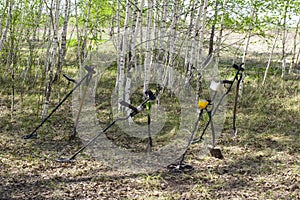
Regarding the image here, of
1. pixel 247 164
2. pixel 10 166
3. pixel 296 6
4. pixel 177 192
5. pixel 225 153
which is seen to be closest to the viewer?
pixel 177 192

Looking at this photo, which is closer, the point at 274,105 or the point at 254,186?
the point at 254,186

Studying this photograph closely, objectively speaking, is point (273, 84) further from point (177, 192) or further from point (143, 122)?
point (177, 192)

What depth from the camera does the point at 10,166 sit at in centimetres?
510

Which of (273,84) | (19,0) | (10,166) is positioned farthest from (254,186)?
(19,0)

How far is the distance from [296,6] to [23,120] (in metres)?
8.66

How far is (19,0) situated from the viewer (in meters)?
9.55

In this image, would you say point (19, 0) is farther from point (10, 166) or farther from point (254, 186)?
point (254, 186)

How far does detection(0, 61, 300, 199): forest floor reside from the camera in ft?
14.4

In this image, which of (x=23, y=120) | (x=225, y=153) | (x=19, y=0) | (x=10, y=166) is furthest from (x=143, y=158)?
(x=19, y=0)

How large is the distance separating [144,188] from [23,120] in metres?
4.07

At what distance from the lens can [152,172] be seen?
506 centimetres

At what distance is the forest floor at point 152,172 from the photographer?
4402 millimetres

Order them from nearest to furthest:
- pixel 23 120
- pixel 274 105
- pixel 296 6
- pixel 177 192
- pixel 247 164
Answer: pixel 177 192 → pixel 247 164 → pixel 23 120 → pixel 274 105 → pixel 296 6

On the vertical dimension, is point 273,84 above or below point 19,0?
below
